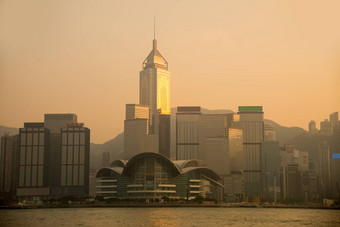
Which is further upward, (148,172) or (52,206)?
(148,172)

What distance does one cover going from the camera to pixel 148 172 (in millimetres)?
197750

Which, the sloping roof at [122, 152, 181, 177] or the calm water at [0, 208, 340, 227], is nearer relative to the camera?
the calm water at [0, 208, 340, 227]

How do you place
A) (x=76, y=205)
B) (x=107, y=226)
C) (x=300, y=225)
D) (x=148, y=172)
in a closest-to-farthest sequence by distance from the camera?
(x=107, y=226) < (x=300, y=225) < (x=76, y=205) < (x=148, y=172)

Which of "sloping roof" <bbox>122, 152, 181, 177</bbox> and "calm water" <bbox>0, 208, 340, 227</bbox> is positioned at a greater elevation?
"sloping roof" <bbox>122, 152, 181, 177</bbox>

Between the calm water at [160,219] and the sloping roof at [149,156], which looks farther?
the sloping roof at [149,156]

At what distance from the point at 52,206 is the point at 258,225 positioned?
355ft

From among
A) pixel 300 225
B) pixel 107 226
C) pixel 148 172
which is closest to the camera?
pixel 107 226

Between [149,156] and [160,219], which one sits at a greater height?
[149,156]

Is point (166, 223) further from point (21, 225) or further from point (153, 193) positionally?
point (153, 193)

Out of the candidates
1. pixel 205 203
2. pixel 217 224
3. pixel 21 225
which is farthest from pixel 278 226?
pixel 205 203

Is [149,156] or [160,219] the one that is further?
[149,156]

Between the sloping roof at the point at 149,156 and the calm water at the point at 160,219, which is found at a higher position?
the sloping roof at the point at 149,156

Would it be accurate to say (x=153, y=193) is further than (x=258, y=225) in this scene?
Yes

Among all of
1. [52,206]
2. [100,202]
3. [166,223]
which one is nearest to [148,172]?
[100,202]
